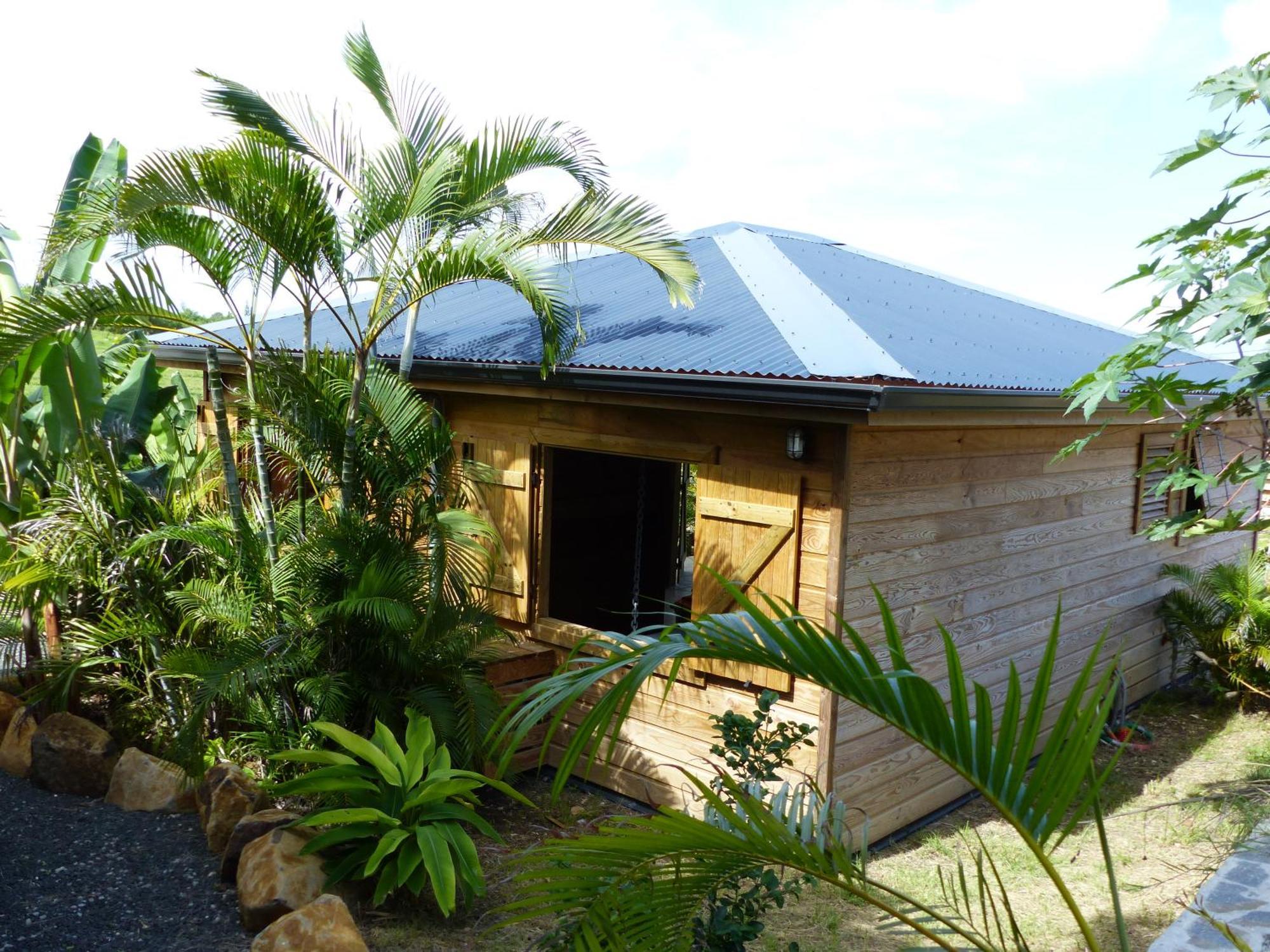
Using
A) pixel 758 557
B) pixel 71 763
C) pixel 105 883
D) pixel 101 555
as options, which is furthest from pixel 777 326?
pixel 71 763

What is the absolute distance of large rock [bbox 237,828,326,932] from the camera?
14.6 ft

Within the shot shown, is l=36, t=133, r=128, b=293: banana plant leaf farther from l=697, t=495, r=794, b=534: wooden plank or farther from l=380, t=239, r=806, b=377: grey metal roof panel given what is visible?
l=697, t=495, r=794, b=534: wooden plank

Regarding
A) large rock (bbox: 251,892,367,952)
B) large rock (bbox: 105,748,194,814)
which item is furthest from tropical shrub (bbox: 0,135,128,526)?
large rock (bbox: 251,892,367,952)

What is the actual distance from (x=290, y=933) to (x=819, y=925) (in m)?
2.48

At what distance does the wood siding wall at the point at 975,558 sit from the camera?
5.66 m

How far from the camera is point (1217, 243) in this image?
4160 mm

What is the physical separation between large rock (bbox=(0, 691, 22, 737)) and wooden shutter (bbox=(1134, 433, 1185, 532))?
8.66m

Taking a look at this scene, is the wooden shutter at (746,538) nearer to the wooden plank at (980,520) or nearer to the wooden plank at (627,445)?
the wooden plank at (627,445)

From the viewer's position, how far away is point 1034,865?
5.86m

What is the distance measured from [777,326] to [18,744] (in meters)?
5.45

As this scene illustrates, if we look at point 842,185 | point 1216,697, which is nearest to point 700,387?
point 1216,697

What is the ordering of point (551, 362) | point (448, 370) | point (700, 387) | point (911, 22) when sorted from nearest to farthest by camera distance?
point (700, 387)
point (551, 362)
point (448, 370)
point (911, 22)

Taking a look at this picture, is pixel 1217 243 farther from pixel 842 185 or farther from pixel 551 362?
pixel 842 185

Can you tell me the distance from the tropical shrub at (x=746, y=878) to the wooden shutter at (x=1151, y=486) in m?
5.42
